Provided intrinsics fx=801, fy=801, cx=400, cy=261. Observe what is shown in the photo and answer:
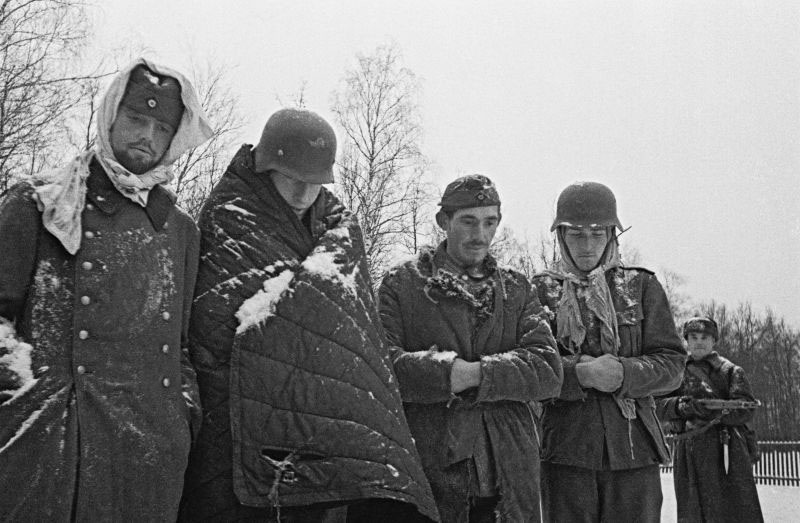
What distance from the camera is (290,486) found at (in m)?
2.41

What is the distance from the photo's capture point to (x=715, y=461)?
6773mm

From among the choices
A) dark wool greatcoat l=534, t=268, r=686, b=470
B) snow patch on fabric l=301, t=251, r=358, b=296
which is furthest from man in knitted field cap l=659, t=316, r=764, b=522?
snow patch on fabric l=301, t=251, r=358, b=296

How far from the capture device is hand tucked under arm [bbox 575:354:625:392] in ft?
12.1

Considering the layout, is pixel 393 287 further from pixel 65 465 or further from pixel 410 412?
pixel 65 465

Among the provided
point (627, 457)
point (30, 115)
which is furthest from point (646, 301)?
point (30, 115)

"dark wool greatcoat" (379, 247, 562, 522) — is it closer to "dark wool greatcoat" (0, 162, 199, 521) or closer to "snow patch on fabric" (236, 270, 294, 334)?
"snow patch on fabric" (236, 270, 294, 334)

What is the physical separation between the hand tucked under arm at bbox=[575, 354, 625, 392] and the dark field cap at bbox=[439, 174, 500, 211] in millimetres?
860

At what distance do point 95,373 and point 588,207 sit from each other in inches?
103

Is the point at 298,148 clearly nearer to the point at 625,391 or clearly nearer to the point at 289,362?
the point at 289,362

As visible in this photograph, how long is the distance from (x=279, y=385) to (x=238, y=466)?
0.27m

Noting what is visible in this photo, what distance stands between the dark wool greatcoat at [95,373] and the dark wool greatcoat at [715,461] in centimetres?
548

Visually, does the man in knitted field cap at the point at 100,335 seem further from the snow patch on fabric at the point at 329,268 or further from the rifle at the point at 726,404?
the rifle at the point at 726,404

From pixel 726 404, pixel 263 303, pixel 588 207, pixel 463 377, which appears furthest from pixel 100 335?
pixel 726 404

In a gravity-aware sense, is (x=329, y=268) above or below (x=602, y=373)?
above
